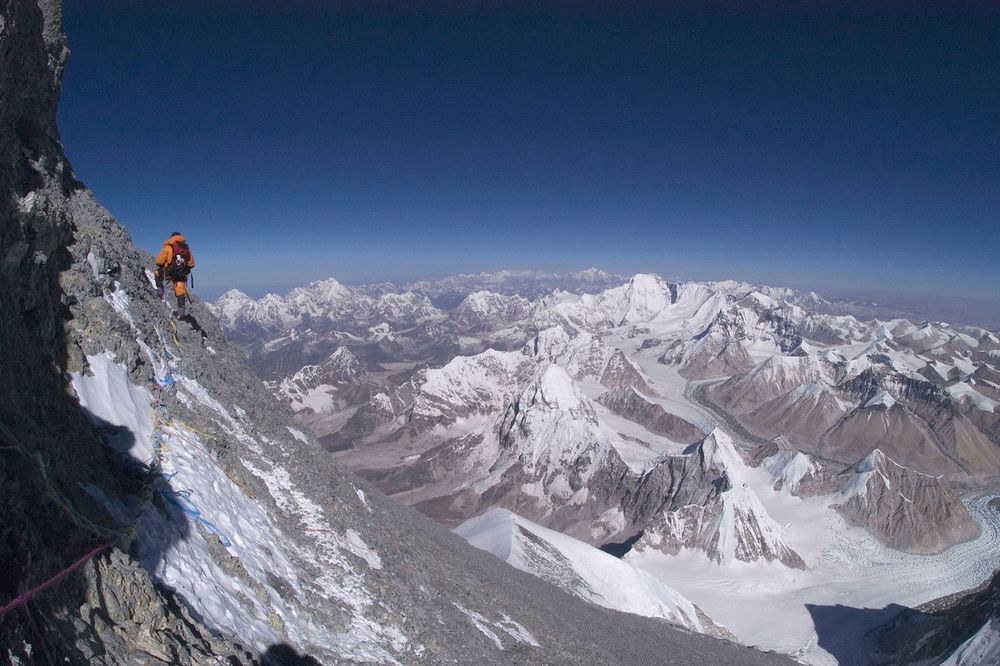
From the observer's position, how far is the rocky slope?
24.6ft

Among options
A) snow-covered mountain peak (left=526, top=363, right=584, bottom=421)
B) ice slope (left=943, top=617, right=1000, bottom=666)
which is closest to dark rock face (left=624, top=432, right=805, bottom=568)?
Result: ice slope (left=943, top=617, right=1000, bottom=666)

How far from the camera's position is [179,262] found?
1830cm

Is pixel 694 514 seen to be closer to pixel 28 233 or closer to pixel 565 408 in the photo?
pixel 565 408

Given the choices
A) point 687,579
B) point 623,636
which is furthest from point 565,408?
point 623,636

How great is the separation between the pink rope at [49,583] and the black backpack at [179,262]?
12478 millimetres

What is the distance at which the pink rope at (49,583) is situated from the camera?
18.5ft

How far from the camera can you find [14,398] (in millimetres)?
9016

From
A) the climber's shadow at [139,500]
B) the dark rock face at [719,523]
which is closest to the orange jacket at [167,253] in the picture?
the climber's shadow at [139,500]

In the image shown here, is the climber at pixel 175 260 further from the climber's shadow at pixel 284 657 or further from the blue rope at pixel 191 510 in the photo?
the climber's shadow at pixel 284 657

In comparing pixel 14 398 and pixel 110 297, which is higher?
pixel 110 297

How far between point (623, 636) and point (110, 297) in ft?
108

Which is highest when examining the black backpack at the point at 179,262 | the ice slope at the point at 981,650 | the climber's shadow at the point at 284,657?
the black backpack at the point at 179,262

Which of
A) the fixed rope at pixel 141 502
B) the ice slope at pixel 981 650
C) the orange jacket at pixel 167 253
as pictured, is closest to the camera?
the fixed rope at pixel 141 502

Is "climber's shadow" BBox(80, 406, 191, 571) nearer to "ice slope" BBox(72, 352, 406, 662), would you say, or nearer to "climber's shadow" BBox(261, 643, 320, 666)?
"ice slope" BBox(72, 352, 406, 662)
